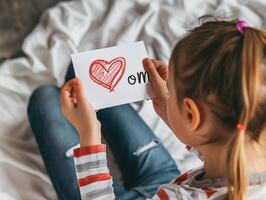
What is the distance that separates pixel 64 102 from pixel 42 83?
48 centimetres

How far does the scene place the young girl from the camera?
0.59 meters

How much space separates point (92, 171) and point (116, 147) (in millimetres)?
306

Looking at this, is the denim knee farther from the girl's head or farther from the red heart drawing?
the girl's head

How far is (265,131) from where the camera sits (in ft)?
2.09

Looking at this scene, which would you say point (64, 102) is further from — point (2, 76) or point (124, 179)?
point (2, 76)

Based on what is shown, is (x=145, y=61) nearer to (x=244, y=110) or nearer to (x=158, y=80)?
(x=158, y=80)

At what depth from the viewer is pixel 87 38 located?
1.33 metres

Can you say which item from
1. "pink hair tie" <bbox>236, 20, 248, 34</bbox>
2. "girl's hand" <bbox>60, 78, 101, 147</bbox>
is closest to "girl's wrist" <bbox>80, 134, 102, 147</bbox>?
"girl's hand" <bbox>60, 78, 101, 147</bbox>

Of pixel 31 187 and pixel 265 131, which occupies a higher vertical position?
pixel 265 131

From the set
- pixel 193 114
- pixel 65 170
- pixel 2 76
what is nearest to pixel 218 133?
pixel 193 114

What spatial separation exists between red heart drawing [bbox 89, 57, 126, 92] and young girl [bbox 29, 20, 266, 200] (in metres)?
0.09

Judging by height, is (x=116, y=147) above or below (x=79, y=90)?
below

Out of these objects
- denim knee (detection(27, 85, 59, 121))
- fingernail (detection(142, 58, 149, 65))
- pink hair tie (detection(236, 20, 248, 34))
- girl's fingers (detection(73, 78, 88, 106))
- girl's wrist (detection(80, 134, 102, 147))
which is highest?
pink hair tie (detection(236, 20, 248, 34))

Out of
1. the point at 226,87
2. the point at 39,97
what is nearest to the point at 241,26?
the point at 226,87
